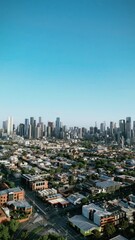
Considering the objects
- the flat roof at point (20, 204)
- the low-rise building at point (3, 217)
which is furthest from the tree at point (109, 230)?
the low-rise building at point (3, 217)

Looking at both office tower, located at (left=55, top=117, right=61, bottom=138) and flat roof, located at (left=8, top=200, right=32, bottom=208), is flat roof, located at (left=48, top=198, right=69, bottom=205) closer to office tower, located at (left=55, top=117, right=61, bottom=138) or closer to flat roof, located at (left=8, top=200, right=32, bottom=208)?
flat roof, located at (left=8, top=200, right=32, bottom=208)

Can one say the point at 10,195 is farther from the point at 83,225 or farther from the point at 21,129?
the point at 21,129

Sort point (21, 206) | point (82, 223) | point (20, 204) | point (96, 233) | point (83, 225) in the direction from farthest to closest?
point (20, 204)
point (21, 206)
point (82, 223)
point (83, 225)
point (96, 233)

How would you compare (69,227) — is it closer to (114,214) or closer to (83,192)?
(114,214)

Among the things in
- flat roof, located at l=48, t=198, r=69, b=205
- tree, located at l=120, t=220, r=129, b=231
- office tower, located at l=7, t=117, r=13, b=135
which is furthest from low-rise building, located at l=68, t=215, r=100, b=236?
office tower, located at l=7, t=117, r=13, b=135

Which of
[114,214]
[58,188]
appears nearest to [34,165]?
[58,188]

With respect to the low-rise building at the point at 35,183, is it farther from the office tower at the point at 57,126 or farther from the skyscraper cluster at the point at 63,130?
the office tower at the point at 57,126

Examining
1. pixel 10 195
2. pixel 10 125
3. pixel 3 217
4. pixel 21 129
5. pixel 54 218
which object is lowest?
pixel 54 218

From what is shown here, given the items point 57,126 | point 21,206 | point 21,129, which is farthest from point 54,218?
point 21,129

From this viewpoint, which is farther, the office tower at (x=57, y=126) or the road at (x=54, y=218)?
the office tower at (x=57, y=126)
